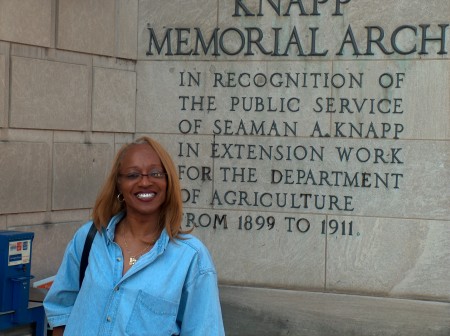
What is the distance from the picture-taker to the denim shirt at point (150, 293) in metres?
3.38

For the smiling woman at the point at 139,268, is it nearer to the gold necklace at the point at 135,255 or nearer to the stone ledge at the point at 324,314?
the gold necklace at the point at 135,255

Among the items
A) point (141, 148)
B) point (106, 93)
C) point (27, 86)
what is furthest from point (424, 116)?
point (141, 148)

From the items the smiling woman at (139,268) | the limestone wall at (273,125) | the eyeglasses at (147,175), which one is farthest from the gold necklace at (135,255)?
the limestone wall at (273,125)

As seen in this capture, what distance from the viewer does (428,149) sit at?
8.09 metres

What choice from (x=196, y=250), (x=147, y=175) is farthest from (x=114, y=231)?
(x=196, y=250)

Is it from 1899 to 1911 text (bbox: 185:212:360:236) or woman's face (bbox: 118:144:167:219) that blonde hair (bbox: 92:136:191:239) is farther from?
from 1899 to 1911 text (bbox: 185:212:360:236)

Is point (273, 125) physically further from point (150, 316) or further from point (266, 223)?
point (150, 316)

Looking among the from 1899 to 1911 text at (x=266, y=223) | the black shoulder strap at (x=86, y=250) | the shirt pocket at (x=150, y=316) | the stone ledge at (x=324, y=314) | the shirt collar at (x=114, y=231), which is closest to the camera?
the shirt pocket at (x=150, y=316)

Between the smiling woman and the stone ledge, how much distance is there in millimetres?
4702

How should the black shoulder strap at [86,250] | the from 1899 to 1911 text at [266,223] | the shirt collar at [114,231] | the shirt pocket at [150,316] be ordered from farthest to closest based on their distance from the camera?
1. the from 1899 to 1911 text at [266,223]
2. the black shoulder strap at [86,250]
3. the shirt collar at [114,231]
4. the shirt pocket at [150,316]

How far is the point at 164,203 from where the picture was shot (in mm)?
3662

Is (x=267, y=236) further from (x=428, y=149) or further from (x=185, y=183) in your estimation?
(x=428, y=149)

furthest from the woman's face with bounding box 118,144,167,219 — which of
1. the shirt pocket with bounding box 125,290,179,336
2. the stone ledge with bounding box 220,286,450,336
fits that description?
the stone ledge with bounding box 220,286,450,336

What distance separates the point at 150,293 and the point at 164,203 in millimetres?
437
